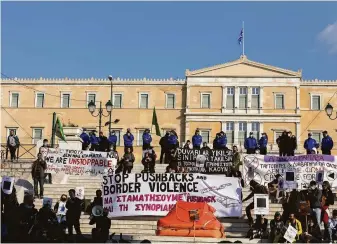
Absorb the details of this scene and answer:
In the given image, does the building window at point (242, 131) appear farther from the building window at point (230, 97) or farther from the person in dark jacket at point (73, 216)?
the person in dark jacket at point (73, 216)

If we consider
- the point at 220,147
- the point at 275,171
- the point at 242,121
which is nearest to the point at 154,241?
the point at 275,171

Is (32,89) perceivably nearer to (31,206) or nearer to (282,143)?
(282,143)

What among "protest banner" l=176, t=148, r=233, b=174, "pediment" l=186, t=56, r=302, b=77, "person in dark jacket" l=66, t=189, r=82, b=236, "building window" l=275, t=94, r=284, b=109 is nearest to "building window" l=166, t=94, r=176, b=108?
"pediment" l=186, t=56, r=302, b=77

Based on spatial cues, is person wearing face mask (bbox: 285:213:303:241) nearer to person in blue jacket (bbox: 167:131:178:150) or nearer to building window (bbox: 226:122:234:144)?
person in blue jacket (bbox: 167:131:178:150)

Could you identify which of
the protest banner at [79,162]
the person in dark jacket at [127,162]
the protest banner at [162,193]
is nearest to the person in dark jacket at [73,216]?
the protest banner at [162,193]

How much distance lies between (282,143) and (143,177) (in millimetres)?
7187

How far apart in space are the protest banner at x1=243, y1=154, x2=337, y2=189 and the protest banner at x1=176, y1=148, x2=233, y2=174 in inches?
24.3

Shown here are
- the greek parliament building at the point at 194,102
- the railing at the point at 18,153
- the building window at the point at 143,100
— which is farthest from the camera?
the building window at the point at 143,100

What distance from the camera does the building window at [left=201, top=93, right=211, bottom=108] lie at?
61.2 m

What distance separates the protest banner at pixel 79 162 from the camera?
23.5 metres

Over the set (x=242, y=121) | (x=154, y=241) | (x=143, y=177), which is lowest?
(x=154, y=241)

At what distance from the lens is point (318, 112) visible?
198 feet

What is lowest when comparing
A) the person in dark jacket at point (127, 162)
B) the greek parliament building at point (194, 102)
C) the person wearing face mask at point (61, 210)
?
the person wearing face mask at point (61, 210)

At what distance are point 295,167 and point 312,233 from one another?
549 cm
